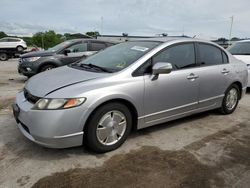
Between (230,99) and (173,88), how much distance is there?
1.86 m

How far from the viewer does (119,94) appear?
333 cm

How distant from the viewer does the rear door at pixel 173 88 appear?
12.2 ft

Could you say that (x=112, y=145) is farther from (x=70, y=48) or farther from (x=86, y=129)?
(x=70, y=48)

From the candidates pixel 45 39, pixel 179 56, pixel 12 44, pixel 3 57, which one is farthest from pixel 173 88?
pixel 45 39

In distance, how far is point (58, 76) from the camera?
368 centimetres

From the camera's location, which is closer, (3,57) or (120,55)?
(120,55)

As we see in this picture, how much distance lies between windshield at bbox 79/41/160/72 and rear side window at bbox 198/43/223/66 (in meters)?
0.98

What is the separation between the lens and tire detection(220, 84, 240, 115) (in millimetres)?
5055

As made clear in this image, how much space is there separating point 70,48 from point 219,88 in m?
5.88

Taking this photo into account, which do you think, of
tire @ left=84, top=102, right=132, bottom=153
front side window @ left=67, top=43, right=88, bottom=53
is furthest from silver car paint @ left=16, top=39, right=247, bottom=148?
front side window @ left=67, top=43, right=88, bottom=53

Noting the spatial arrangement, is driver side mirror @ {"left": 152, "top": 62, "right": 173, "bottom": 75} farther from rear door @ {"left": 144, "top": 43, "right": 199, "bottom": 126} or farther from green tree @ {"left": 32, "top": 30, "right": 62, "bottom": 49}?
green tree @ {"left": 32, "top": 30, "right": 62, "bottom": 49}

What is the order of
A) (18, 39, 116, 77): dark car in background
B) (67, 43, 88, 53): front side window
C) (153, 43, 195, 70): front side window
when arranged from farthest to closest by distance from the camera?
1. (67, 43, 88, 53): front side window
2. (18, 39, 116, 77): dark car in background
3. (153, 43, 195, 70): front side window

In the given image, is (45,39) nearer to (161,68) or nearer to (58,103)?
(161,68)

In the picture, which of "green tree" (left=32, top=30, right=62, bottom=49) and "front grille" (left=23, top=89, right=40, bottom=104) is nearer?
"front grille" (left=23, top=89, right=40, bottom=104)
